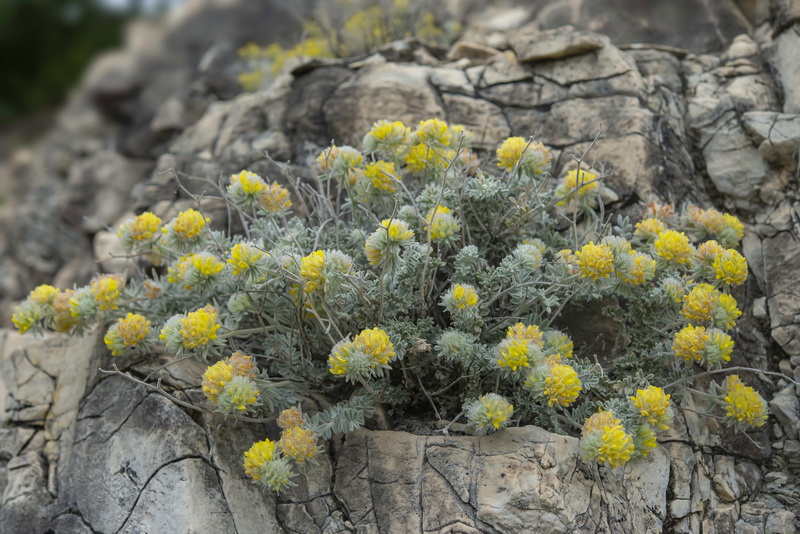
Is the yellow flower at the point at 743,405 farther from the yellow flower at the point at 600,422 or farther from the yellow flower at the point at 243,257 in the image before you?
the yellow flower at the point at 243,257

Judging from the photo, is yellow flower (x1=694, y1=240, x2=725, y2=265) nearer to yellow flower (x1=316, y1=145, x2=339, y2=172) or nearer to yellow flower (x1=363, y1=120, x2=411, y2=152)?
yellow flower (x1=363, y1=120, x2=411, y2=152)

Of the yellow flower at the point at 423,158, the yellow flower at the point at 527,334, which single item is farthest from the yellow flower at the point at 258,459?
the yellow flower at the point at 423,158

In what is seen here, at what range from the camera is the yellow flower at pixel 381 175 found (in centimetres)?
321

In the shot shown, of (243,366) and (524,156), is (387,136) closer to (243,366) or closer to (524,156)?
(524,156)

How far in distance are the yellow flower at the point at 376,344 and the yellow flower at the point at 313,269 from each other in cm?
25

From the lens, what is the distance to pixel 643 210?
3.76 meters

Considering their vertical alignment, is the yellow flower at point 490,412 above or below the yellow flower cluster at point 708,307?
below

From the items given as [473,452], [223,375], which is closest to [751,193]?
[473,452]

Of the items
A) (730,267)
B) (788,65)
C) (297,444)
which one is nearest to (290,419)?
(297,444)

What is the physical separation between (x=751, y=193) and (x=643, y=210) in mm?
630

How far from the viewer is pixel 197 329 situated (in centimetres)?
280

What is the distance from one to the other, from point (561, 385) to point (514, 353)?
191 mm

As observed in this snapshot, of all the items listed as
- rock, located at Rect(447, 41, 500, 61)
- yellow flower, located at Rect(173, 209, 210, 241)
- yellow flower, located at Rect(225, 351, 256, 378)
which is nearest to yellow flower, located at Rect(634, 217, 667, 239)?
yellow flower, located at Rect(225, 351, 256, 378)

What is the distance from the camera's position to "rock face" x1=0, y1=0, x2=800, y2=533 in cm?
286
